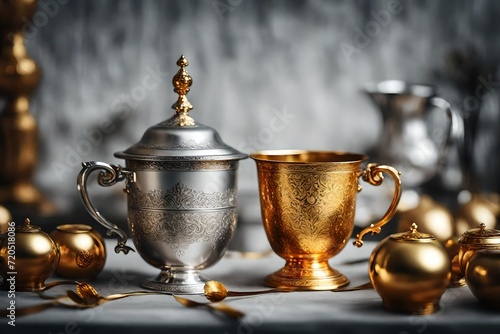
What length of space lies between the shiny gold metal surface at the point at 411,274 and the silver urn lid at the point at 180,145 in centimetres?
19

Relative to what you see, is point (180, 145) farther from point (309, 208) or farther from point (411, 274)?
point (411, 274)

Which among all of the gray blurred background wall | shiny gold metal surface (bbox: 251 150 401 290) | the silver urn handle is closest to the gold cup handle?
shiny gold metal surface (bbox: 251 150 401 290)

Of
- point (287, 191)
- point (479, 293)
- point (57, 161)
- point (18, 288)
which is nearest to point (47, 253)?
point (18, 288)

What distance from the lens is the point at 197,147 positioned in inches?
35.1

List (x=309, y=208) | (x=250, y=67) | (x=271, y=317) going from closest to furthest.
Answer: (x=271, y=317), (x=309, y=208), (x=250, y=67)

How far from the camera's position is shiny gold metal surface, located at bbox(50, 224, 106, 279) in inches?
37.5

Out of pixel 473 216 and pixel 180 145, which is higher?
pixel 180 145

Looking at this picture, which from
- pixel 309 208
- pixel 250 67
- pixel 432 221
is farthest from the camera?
pixel 250 67

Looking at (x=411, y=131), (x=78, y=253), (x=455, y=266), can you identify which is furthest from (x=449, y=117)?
(x=78, y=253)

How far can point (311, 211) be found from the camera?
35.9 inches

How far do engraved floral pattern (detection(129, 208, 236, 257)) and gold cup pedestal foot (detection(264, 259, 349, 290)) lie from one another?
0.09 meters

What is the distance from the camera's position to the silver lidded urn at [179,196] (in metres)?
0.89

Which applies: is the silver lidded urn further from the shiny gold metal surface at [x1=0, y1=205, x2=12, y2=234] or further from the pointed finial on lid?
the shiny gold metal surface at [x1=0, y1=205, x2=12, y2=234]

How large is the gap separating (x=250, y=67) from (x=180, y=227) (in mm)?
585
